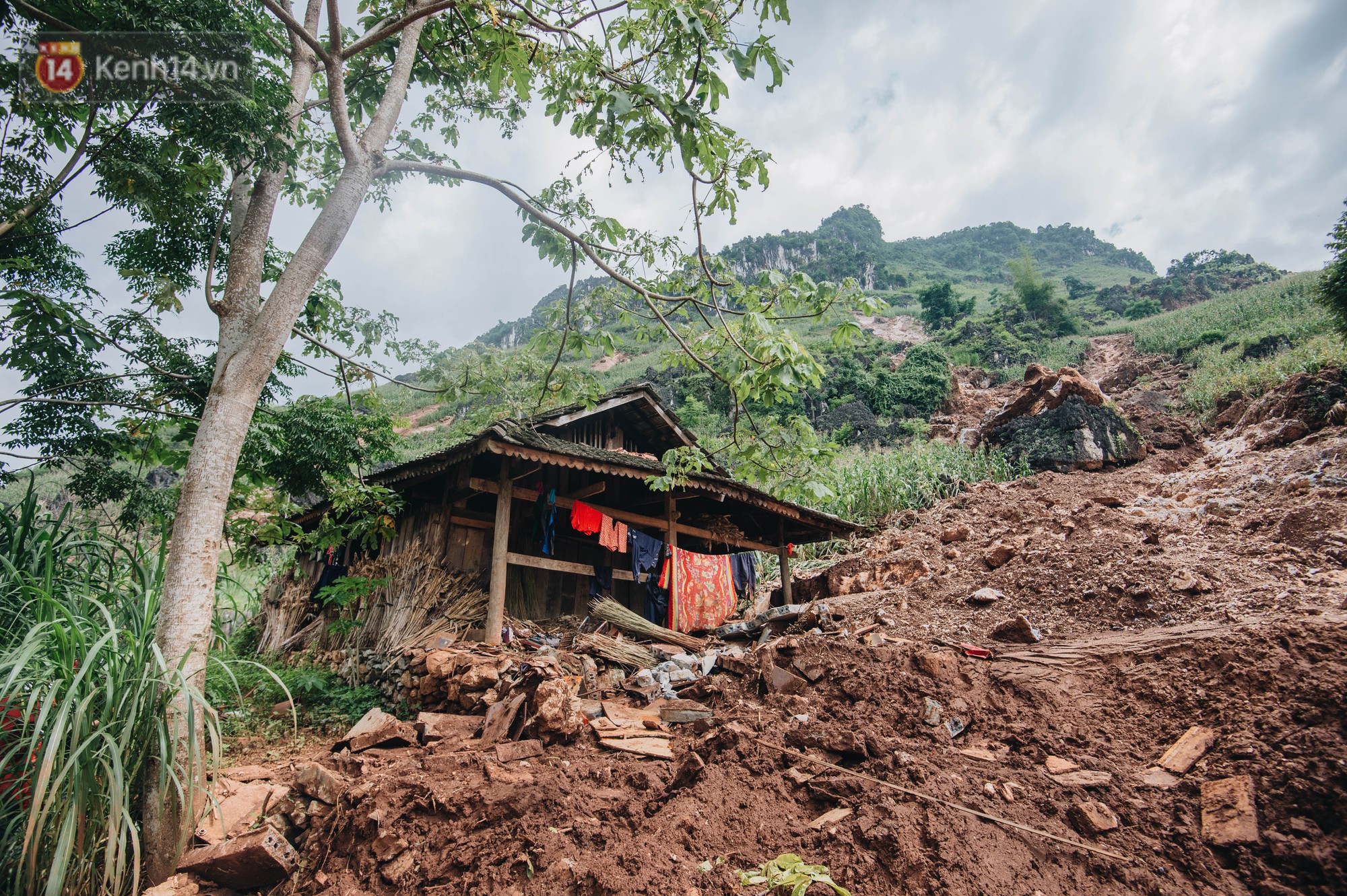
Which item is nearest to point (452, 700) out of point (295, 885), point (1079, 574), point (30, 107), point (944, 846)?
point (295, 885)

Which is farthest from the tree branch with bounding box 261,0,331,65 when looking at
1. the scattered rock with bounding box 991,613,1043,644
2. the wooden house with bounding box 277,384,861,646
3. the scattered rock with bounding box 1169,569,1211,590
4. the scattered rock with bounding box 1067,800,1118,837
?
the scattered rock with bounding box 1169,569,1211,590

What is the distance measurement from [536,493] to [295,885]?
5.00 m

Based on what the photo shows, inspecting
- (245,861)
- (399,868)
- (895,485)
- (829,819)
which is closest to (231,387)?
(245,861)

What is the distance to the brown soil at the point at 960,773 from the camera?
257 centimetres

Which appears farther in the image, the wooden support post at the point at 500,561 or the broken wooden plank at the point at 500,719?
the wooden support post at the point at 500,561

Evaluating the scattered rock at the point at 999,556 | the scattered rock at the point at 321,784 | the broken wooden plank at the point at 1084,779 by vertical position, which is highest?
the scattered rock at the point at 999,556

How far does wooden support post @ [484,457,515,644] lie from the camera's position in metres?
6.61

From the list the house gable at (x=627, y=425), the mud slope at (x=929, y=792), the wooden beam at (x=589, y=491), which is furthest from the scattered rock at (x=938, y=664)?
the house gable at (x=627, y=425)

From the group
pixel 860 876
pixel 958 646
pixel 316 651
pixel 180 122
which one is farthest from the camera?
pixel 316 651

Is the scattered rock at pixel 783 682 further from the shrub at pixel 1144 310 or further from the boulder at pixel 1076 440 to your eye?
the shrub at pixel 1144 310

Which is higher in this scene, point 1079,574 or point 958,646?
point 1079,574

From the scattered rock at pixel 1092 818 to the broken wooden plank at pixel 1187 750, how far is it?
583 mm

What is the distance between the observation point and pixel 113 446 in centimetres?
577

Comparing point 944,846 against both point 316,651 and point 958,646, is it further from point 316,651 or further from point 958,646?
point 316,651
